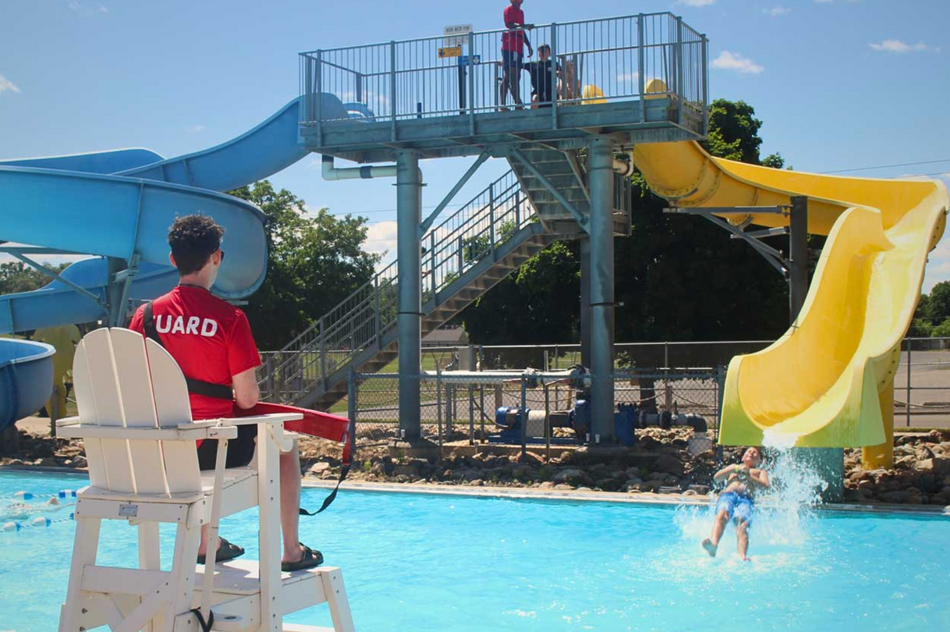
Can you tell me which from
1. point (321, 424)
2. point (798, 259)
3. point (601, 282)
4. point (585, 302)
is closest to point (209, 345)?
point (321, 424)

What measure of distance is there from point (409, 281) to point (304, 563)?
12.5 m

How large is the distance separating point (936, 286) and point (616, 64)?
414ft

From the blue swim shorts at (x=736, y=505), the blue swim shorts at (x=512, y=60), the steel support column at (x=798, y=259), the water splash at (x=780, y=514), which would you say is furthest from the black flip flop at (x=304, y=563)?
the steel support column at (x=798, y=259)

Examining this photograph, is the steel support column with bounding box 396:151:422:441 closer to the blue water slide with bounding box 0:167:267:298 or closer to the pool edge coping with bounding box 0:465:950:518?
the pool edge coping with bounding box 0:465:950:518

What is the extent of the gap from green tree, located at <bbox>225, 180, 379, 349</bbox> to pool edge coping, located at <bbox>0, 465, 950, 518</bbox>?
39971 mm

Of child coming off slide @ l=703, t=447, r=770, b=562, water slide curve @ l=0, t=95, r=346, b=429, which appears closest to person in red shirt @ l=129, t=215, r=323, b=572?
child coming off slide @ l=703, t=447, r=770, b=562

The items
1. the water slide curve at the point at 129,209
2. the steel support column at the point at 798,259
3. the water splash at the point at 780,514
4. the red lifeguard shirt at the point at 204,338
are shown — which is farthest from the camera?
the water slide curve at the point at 129,209

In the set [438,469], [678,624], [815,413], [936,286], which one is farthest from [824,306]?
[936,286]

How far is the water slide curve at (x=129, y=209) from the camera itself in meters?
17.0

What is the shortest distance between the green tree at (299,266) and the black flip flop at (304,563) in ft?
162

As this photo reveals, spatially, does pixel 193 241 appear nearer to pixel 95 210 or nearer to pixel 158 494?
pixel 158 494

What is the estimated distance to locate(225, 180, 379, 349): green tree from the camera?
54.4 metres

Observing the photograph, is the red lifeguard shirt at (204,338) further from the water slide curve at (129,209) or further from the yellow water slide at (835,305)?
the water slide curve at (129,209)

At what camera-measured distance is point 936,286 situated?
419ft
